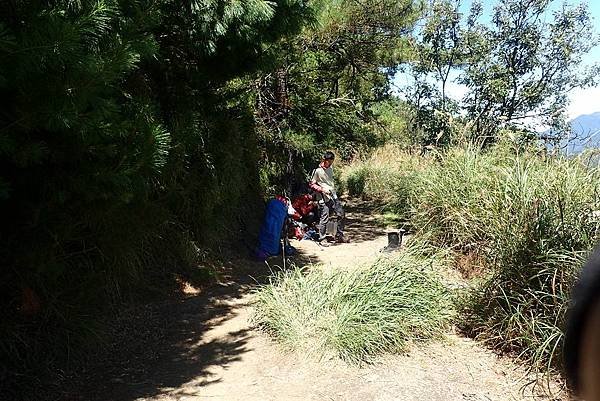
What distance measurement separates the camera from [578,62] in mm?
13008

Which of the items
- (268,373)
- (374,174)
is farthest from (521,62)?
(268,373)

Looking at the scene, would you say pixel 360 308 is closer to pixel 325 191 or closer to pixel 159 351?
pixel 159 351

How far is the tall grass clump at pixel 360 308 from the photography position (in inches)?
181

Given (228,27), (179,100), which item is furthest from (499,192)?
(179,100)

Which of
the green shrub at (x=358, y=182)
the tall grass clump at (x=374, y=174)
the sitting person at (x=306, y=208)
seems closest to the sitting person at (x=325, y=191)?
the sitting person at (x=306, y=208)

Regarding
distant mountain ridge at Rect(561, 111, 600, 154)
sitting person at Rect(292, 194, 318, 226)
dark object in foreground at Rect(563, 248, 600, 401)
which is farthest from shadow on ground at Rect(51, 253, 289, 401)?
distant mountain ridge at Rect(561, 111, 600, 154)

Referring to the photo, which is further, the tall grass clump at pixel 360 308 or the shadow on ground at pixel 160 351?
the tall grass clump at pixel 360 308

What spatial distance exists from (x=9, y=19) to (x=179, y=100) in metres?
2.93

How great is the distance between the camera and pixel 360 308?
486cm

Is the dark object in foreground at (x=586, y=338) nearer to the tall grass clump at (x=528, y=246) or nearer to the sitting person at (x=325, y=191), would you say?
the tall grass clump at (x=528, y=246)

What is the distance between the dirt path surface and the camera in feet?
13.2

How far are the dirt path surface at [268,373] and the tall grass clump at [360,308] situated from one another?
0.14m

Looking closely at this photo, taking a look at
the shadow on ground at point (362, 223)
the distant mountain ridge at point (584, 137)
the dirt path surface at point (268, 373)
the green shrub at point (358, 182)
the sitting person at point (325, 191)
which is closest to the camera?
the dirt path surface at point (268, 373)

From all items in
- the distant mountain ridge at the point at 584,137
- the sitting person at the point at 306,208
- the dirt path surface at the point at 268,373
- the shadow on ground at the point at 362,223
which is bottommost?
the dirt path surface at the point at 268,373
